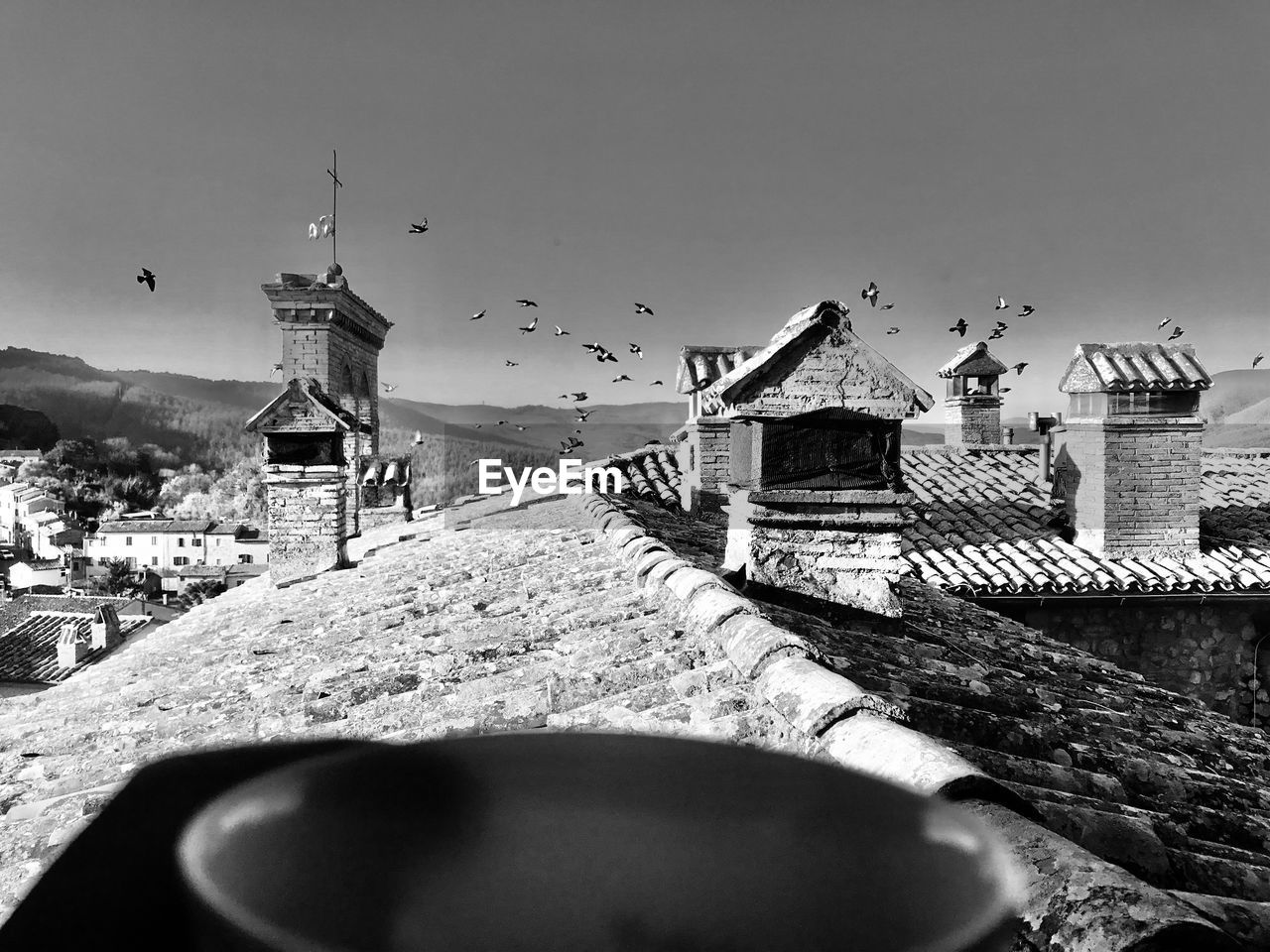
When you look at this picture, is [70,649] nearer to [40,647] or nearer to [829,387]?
[40,647]

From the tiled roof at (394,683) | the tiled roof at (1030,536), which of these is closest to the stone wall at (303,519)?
the tiled roof at (394,683)

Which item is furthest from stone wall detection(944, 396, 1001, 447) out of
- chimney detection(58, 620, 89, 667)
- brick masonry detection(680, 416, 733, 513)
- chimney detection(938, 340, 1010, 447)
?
chimney detection(58, 620, 89, 667)

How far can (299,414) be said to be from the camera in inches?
275

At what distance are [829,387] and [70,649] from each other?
19.0 m

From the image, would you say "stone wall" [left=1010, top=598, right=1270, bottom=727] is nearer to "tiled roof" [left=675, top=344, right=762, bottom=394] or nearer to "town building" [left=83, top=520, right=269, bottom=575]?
"tiled roof" [left=675, top=344, right=762, bottom=394]

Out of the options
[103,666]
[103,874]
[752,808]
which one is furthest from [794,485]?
[103,666]

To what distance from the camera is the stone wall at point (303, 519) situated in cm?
705

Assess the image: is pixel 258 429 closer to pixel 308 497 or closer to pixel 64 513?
pixel 308 497

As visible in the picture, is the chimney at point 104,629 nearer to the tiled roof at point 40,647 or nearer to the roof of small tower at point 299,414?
the tiled roof at point 40,647

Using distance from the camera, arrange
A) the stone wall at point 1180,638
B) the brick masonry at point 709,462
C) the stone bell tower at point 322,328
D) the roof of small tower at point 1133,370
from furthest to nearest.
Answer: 1. the stone bell tower at point 322,328
2. the brick masonry at point 709,462
3. the roof of small tower at point 1133,370
4. the stone wall at point 1180,638

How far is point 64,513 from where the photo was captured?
4019 cm

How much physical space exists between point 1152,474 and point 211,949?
8.63m

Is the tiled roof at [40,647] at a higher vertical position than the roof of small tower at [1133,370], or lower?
lower

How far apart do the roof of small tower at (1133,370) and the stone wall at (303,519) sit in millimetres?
7291
